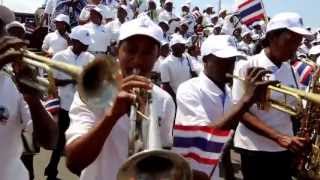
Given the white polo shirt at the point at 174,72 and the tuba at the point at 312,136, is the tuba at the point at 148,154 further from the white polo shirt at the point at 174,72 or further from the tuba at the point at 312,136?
the white polo shirt at the point at 174,72

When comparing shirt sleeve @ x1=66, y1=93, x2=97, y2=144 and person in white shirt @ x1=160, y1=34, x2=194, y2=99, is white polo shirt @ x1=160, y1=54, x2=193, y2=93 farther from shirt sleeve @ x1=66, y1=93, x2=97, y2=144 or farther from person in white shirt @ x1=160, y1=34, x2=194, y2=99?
shirt sleeve @ x1=66, y1=93, x2=97, y2=144

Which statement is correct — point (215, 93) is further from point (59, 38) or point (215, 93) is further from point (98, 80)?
point (59, 38)

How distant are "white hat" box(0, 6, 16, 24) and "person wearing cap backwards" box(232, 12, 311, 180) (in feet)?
6.15

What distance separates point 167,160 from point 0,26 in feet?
3.75

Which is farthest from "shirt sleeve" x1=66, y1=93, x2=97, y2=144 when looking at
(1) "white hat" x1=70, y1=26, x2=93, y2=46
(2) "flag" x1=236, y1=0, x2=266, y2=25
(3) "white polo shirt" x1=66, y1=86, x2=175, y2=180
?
(2) "flag" x1=236, y1=0, x2=266, y2=25

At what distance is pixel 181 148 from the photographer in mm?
3625

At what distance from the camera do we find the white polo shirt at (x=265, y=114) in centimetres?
468

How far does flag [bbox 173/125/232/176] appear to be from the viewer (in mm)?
3664

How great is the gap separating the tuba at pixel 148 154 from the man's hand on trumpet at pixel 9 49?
0.64 m

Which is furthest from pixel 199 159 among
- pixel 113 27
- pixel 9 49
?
pixel 113 27

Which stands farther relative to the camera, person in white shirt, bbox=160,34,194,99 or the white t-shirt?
the white t-shirt

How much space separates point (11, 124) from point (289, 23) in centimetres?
233

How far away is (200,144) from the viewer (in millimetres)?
3777

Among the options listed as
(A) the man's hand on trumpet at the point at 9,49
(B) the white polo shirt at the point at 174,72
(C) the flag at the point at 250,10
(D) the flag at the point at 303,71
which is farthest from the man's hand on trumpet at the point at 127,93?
(C) the flag at the point at 250,10
